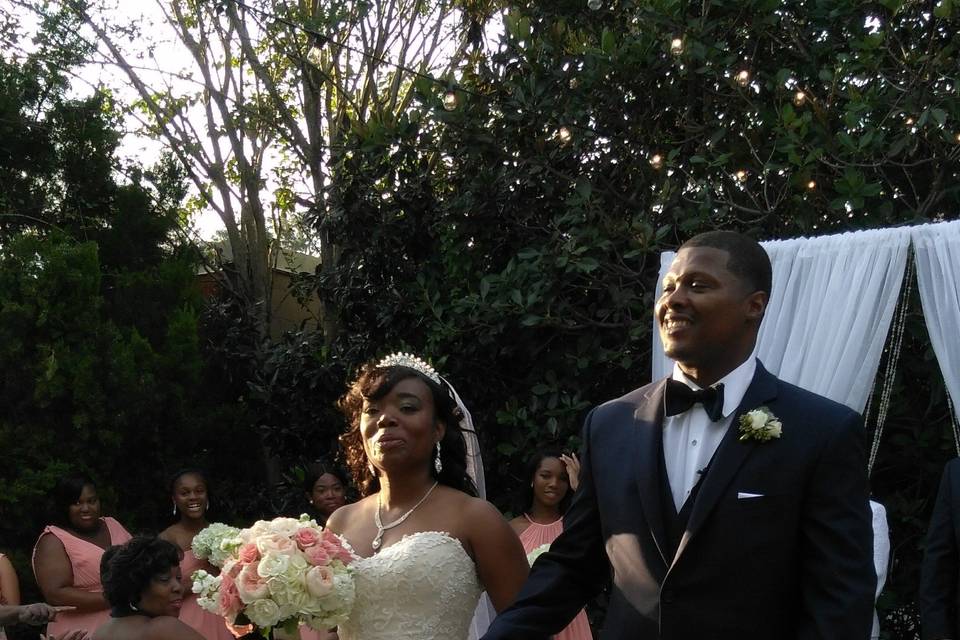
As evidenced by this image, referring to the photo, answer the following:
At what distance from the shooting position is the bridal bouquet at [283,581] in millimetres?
4051

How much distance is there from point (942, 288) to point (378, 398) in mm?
3161

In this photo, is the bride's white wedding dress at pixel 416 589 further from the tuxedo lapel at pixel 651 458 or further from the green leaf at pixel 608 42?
the green leaf at pixel 608 42

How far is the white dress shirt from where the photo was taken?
2941 mm

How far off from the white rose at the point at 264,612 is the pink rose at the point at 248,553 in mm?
169

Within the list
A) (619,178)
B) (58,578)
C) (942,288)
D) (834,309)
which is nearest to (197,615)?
(58,578)

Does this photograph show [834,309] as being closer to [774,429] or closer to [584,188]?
[584,188]

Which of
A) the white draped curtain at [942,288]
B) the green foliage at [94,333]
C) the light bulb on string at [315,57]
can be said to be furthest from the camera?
the light bulb on string at [315,57]

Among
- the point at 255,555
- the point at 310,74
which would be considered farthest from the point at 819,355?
the point at 310,74

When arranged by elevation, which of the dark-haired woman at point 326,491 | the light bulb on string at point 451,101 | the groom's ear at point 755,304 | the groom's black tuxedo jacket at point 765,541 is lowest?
the dark-haired woman at point 326,491

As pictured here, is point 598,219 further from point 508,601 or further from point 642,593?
point 642,593

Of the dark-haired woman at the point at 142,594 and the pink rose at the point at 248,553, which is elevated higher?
the pink rose at the point at 248,553

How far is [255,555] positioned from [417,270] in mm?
5234

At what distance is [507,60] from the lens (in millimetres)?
8617

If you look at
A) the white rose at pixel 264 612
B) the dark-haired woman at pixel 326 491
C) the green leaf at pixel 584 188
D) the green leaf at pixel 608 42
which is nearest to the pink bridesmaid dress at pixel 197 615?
the dark-haired woman at pixel 326 491
